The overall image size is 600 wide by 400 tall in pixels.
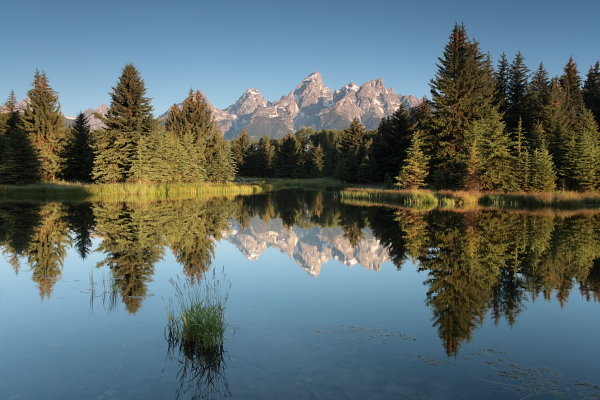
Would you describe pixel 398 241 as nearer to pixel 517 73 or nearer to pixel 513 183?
pixel 513 183

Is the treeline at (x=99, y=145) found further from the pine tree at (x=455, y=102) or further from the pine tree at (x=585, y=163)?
the pine tree at (x=585, y=163)

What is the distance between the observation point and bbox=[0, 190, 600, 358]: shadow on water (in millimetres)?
9438

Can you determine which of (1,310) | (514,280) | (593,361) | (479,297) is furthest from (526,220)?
(1,310)

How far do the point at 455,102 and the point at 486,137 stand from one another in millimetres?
6992

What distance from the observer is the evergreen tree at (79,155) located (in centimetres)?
5392

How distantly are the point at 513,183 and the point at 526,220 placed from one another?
19106 mm

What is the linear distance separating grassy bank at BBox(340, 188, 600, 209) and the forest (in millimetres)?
4625

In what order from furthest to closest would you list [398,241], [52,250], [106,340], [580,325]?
1. [398,241]
2. [52,250]
3. [580,325]
4. [106,340]

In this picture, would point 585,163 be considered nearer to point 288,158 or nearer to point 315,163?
point 288,158

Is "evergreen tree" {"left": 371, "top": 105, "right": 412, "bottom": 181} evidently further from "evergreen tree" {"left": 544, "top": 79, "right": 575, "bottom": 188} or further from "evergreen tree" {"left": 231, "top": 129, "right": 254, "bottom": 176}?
"evergreen tree" {"left": 231, "top": 129, "right": 254, "bottom": 176}

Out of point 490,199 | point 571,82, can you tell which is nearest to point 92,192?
point 490,199

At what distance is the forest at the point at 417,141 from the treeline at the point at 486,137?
0.12 m

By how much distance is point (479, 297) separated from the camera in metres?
9.40

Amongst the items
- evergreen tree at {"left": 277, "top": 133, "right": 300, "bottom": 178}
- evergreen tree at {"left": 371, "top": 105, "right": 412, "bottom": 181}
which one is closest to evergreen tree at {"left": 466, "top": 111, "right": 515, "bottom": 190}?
evergreen tree at {"left": 371, "top": 105, "right": 412, "bottom": 181}
